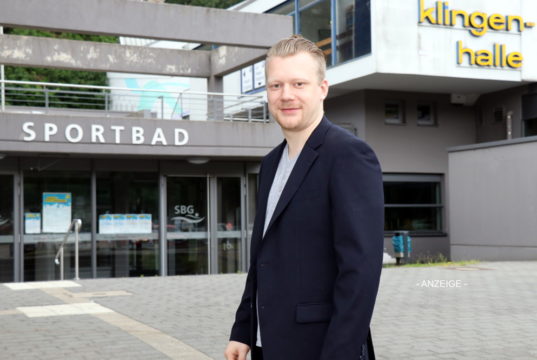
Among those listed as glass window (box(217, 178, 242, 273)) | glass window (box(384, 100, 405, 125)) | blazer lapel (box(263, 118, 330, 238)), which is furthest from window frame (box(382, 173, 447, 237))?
blazer lapel (box(263, 118, 330, 238))

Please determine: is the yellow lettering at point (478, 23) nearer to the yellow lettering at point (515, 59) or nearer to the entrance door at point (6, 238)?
Result: the yellow lettering at point (515, 59)

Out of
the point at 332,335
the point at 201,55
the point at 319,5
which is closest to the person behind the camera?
the point at 332,335

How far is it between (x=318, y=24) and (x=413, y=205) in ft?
22.4

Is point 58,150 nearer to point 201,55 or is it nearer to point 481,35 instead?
point 201,55

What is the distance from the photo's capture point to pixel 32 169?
18.2 meters

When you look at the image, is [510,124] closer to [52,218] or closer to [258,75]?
[258,75]

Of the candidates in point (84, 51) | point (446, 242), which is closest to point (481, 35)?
point (446, 242)

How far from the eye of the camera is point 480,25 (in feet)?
76.9

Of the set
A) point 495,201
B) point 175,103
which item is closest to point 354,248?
point 495,201

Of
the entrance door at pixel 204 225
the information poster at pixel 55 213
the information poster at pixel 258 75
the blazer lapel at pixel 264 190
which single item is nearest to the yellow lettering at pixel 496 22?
the information poster at pixel 258 75

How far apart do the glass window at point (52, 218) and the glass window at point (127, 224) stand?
36 cm

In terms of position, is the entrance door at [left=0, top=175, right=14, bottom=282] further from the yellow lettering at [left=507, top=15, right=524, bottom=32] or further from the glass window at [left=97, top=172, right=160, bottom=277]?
the yellow lettering at [left=507, top=15, right=524, bottom=32]

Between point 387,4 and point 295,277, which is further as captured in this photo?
point 387,4

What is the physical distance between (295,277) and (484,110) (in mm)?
25244
